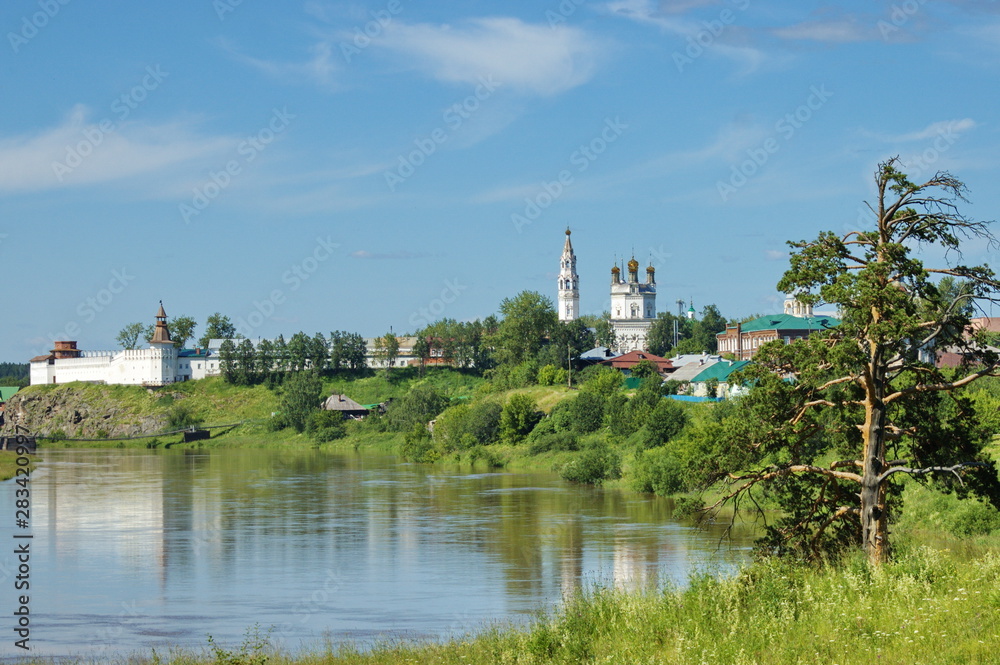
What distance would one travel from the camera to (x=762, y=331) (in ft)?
267

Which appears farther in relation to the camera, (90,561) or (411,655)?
(90,561)

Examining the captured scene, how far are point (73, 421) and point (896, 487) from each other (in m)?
91.1

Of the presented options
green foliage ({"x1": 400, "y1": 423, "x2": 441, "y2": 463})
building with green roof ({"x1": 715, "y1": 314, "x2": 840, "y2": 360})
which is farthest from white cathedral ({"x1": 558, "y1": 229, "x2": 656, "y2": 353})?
green foliage ({"x1": 400, "y1": 423, "x2": 441, "y2": 463})

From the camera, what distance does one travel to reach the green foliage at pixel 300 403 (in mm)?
79875

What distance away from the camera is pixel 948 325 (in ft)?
43.0

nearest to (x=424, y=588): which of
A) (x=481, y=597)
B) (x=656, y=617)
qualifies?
(x=481, y=597)

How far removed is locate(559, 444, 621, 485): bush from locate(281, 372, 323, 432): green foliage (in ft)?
126

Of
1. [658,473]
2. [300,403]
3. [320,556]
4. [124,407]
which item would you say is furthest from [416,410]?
[320,556]

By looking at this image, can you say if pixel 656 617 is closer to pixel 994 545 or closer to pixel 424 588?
pixel 424 588

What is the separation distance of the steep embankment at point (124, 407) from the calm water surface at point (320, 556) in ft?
160

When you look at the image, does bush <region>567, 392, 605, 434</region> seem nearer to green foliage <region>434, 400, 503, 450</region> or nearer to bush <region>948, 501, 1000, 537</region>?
green foliage <region>434, 400, 503, 450</region>

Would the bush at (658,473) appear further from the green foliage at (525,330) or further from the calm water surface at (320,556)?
the green foliage at (525,330)
